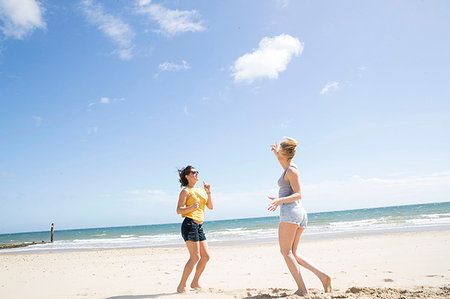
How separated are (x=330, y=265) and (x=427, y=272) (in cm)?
193

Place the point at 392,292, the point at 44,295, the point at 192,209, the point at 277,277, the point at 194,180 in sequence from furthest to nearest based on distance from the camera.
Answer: the point at 277,277, the point at 44,295, the point at 194,180, the point at 192,209, the point at 392,292

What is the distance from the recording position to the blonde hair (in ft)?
11.6

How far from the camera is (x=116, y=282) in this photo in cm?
569

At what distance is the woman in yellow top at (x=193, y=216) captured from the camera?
13.0ft

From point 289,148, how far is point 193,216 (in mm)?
1647

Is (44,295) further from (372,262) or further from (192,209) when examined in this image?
(372,262)

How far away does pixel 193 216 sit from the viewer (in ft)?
13.2

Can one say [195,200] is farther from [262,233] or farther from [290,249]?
[262,233]

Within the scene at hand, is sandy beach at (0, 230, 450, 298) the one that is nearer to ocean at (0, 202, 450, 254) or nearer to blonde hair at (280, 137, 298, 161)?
blonde hair at (280, 137, 298, 161)

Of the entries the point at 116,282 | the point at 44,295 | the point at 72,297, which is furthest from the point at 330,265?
the point at 44,295

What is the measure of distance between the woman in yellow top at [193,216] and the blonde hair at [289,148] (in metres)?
1.35

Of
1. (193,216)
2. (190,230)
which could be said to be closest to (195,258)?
(190,230)

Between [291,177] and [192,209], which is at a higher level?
[291,177]

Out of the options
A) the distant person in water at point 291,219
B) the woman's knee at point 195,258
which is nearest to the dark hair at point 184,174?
the woman's knee at point 195,258
